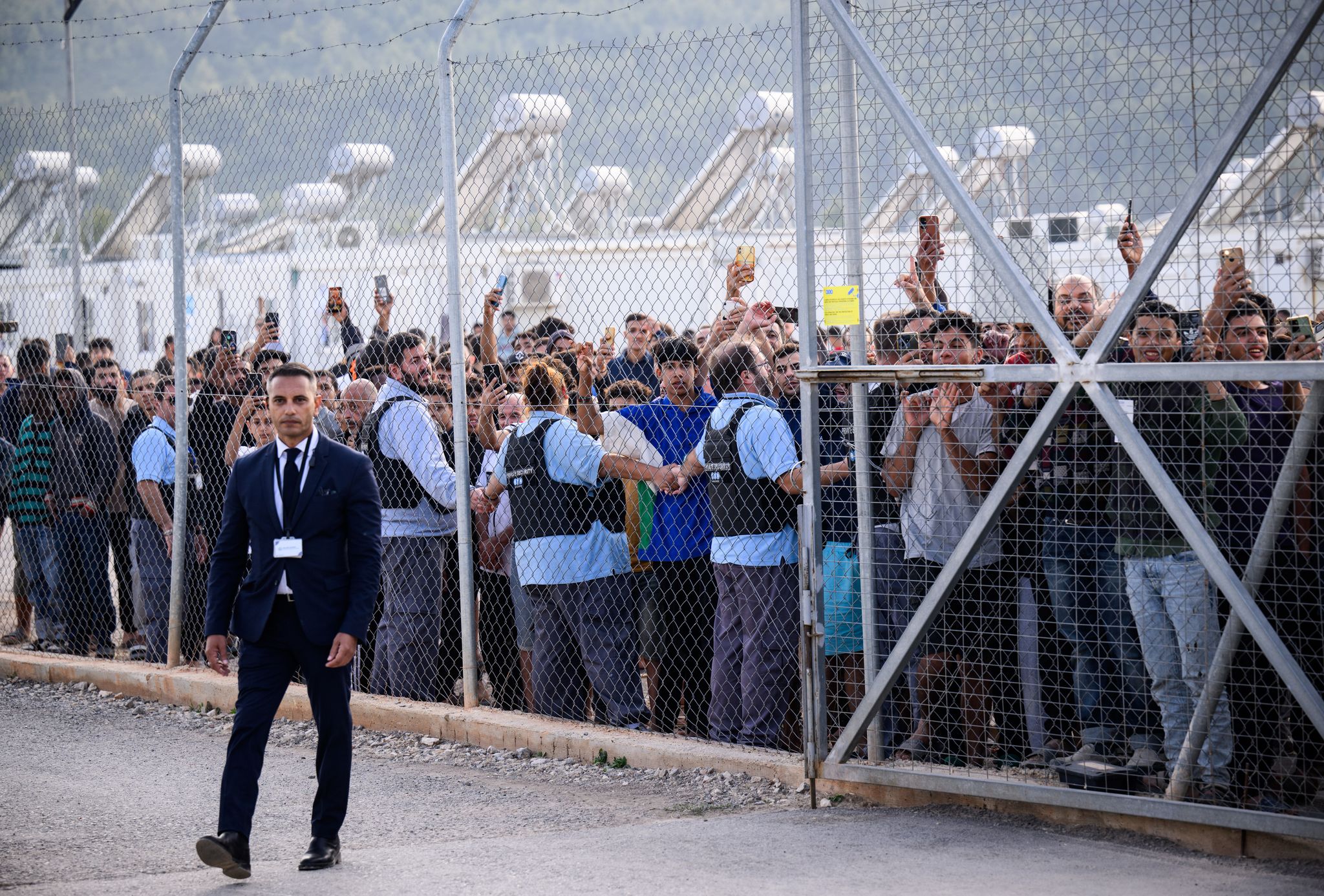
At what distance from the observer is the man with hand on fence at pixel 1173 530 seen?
5.42 metres

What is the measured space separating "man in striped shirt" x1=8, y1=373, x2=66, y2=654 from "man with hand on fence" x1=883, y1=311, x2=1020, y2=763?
647 cm

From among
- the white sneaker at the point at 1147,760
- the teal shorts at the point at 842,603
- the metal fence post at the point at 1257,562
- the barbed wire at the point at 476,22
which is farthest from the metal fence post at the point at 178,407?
the metal fence post at the point at 1257,562

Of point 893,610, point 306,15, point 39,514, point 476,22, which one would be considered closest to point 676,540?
point 893,610

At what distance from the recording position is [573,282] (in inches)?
596

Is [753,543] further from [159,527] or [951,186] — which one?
[159,527]

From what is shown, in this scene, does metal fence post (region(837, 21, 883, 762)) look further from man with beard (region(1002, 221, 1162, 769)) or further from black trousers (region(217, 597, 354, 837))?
black trousers (region(217, 597, 354, 837))

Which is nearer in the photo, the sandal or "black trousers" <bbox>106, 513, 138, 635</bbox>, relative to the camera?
the sandal

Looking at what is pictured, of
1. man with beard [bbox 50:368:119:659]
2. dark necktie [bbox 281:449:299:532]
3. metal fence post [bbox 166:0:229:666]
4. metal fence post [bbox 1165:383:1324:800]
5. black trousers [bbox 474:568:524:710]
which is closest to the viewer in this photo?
metal fence post [bbox 1165:383:1324:800]

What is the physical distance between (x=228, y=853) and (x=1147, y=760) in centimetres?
342

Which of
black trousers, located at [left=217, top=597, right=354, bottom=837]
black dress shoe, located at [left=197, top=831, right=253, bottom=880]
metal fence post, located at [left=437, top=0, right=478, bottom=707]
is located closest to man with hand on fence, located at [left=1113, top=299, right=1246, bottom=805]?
black trousers, located at [left=217, top=597, right=354, bottom=837]

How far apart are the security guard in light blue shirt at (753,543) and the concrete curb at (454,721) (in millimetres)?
283

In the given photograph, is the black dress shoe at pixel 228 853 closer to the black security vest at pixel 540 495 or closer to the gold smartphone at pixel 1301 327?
the black security vest at pixel 540 495

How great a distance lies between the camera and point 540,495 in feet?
24.0

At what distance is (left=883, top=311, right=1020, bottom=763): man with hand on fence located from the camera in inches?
236
